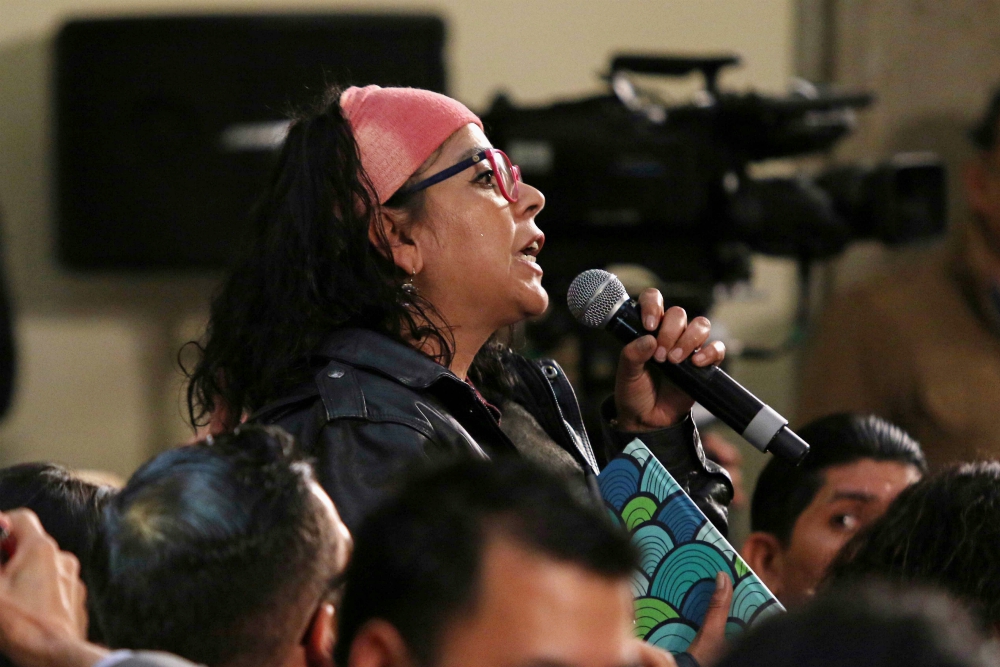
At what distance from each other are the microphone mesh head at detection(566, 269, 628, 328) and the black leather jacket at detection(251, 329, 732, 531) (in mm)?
133

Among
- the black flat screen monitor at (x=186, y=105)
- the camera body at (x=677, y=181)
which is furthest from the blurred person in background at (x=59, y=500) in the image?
the black flat screen monitor at (x=186, y=105)

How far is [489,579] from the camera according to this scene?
87 cm

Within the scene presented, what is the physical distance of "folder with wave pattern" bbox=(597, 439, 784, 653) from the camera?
1.25m

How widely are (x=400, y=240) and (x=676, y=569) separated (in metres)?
0.52

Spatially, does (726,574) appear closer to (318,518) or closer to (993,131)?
(318,518)

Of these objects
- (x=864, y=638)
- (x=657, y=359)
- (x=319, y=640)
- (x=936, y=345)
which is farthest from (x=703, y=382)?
(x=936, y=345)

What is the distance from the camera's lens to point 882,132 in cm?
411

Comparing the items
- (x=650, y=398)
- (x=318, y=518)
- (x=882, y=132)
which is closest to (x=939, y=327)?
(x=650, y=398)

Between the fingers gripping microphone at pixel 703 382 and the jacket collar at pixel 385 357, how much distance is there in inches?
7.0

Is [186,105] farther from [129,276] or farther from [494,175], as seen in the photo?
[494,175]

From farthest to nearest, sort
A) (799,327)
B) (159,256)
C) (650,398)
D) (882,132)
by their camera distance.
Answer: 1. (882,132)
2. (159,256)
3. (799,327)
4. (650,398)

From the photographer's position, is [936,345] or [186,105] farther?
[186,105]

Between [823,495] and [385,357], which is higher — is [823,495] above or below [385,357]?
below

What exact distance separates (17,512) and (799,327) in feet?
6.89
